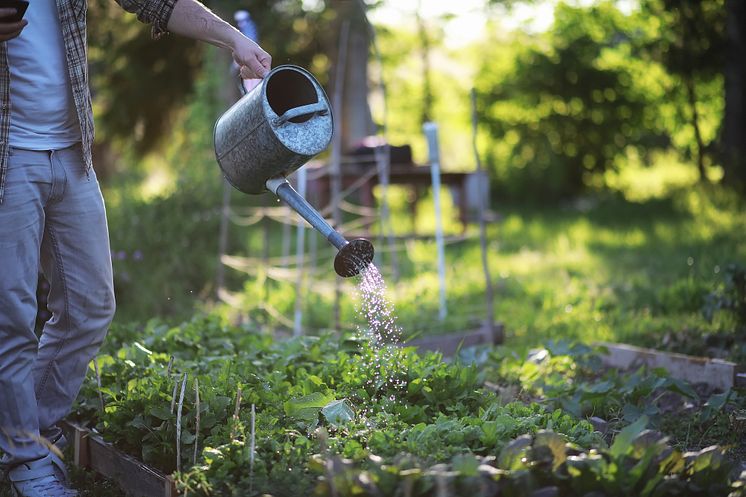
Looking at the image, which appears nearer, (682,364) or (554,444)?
(554,444)

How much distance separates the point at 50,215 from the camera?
2.37 m

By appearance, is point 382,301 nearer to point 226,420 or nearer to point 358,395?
point 358,395

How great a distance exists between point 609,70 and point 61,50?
1099cm

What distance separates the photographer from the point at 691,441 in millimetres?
2803

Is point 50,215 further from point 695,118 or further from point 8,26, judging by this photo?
point 695,118

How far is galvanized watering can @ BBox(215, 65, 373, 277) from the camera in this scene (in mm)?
2246

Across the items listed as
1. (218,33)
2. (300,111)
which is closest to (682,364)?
(300,111)

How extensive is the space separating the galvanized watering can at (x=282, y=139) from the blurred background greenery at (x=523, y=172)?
6.63 ft

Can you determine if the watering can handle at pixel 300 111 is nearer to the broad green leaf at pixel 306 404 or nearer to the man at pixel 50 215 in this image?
the man at pixel 50 215

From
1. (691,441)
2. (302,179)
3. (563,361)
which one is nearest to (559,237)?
(302,179)

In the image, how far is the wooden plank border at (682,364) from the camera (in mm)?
3363

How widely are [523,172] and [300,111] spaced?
1044cm

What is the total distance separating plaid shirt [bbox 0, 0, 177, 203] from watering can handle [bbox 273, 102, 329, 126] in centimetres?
51

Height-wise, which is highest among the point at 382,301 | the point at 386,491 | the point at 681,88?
the point at 681,88
